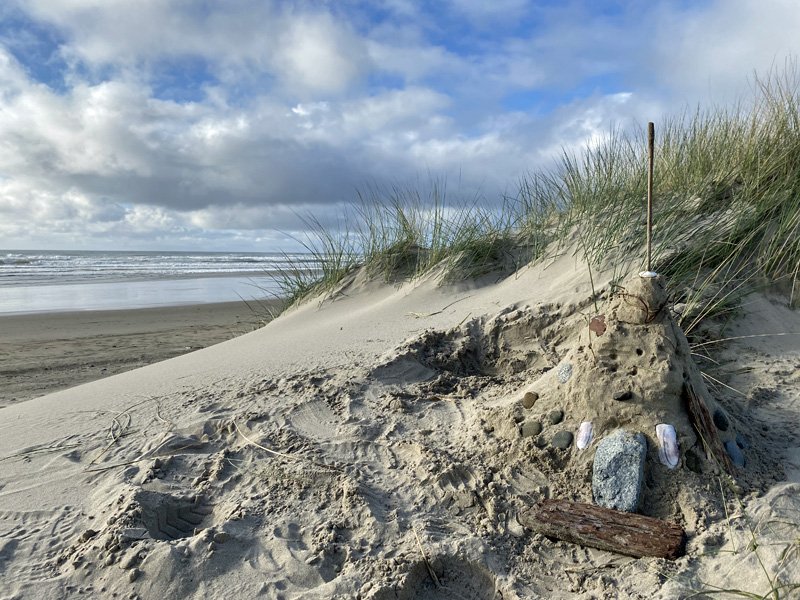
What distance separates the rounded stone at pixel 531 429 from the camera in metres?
2.47

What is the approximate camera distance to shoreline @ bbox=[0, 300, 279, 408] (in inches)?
223

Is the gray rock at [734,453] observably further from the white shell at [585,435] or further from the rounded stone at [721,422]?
the white shell at [585,435]

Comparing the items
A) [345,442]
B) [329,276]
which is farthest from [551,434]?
[329,276]

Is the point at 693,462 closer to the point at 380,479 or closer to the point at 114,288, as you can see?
the point at 380,479

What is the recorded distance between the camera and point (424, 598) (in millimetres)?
1875

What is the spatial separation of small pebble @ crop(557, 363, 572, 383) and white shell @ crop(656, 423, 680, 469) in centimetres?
46

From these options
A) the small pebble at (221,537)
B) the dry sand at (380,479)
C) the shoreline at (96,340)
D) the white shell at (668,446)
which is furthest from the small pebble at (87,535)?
the shoreline at (96,340)

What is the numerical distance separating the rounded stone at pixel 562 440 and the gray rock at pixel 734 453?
663 mm

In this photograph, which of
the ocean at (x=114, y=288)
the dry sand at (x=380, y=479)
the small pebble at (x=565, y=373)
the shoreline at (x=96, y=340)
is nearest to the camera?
the dry sand at (x=380, y=479)

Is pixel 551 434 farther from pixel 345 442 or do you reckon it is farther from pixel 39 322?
pixel 39 322

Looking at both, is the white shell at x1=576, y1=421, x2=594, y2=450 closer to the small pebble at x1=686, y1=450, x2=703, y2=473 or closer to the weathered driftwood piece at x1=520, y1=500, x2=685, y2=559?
the weathered driftwood piece at x1=520, y1=500, x2=685, y2=559

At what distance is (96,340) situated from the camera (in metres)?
7.77

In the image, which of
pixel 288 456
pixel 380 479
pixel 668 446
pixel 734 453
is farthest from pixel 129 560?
pixel 734 453

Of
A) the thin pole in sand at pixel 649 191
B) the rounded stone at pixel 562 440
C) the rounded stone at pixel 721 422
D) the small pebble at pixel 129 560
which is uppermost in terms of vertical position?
the thin pole in sand at pixel 649 191
